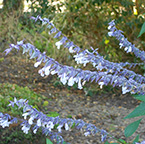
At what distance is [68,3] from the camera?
4.56m

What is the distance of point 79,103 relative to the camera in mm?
4176

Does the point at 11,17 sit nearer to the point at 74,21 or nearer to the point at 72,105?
the point at 74,21

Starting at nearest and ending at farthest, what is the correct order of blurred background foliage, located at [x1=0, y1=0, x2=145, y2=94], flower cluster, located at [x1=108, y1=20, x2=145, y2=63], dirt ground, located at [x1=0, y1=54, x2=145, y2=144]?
1. flower cluster, located at [x1=108, y1=20, x2=145, y2=63]
2. dirt ground, located at [x1=0, y1=54, x2=145, y2=144]
3. blurred background foliage, located at [x1=0, y1=0, x2=145, y2=94]

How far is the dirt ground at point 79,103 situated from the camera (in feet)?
10.8

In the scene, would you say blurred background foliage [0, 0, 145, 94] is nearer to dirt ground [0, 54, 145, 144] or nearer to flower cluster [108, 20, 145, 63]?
dirt ground [0, 54, 145, 144]

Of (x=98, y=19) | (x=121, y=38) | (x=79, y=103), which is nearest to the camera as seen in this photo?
(x=121, y=38)

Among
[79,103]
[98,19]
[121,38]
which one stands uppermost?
[98,19]

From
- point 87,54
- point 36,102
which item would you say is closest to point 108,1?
point 36,102

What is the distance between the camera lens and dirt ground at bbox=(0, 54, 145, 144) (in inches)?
129

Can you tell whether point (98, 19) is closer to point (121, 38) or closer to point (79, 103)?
point (79, 103)

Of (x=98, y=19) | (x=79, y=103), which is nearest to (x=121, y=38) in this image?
(x=79, y=103)

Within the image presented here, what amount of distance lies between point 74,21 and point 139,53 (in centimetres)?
323

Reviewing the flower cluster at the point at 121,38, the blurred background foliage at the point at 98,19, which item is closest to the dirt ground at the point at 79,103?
the blurred background foliage at the point at 98,19

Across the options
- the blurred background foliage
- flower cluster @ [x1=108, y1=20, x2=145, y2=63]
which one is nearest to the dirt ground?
the blurred background foliage
